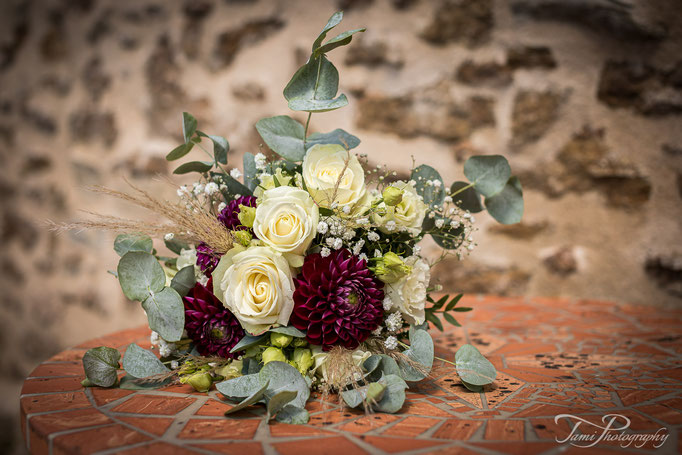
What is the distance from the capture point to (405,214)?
0.78 meters

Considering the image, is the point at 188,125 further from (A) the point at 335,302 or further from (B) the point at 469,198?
(B) the point at 469,198

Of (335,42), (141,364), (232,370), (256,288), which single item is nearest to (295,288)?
(256,288)

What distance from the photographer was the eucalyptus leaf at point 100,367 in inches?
28.5

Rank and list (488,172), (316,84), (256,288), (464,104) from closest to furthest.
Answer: (256,288) → (316,84) → (488,172) → (464,104)

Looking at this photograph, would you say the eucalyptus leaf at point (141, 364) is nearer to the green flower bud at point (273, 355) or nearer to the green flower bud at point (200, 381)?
the green flower bud at point (200, 381)

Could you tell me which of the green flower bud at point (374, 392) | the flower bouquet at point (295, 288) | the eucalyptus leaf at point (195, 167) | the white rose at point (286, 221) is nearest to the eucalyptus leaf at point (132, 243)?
the flower bouquet at point (295, 288)

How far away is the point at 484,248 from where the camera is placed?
5.05 feet

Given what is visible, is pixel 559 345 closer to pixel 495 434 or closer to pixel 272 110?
pixel 495 434

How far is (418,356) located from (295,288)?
215 mm

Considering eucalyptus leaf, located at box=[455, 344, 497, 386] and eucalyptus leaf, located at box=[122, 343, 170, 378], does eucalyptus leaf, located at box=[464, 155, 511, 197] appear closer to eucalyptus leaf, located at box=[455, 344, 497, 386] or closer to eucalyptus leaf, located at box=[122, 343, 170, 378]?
eucalyptus leaf, located at box=[455, 344, 497, 386]

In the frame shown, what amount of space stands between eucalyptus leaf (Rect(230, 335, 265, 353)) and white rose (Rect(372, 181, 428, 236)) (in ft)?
0.85

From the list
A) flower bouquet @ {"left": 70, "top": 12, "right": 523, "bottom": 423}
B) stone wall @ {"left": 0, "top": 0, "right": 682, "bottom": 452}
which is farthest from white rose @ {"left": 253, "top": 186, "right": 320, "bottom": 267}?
stone wall @ {"left": 0, "top": 0, "right": 682, "bottom": 452}

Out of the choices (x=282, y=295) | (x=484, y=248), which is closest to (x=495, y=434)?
(x=282, y=295)
